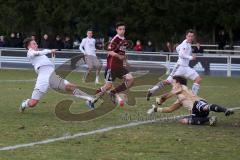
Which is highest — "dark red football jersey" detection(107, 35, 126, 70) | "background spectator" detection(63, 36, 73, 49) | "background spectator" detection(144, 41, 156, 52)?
"dark red football jersey" detection(107, 35, 126, 70)

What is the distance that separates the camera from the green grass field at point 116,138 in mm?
9398

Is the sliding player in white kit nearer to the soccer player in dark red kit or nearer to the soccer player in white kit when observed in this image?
the soccer player in dark red kit

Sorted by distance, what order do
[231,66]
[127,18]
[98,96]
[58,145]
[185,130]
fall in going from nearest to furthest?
[58,145], [185,130], [98,96], [231,66], [127,18]

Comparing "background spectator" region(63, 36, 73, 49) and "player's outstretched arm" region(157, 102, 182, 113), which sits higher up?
"background spectator" region(63, 36, 73, 49)

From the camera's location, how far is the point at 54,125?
12.6 meters

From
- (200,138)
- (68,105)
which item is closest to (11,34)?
(68,105)

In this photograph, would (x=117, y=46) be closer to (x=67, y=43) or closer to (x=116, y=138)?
(x=116, y=138)

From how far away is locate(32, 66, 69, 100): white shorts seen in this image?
576 inches

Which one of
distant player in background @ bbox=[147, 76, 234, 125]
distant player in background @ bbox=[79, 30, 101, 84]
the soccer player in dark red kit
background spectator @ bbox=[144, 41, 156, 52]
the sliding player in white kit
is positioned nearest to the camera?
distant player in background @ bbox=[147, 76, 234, 125]

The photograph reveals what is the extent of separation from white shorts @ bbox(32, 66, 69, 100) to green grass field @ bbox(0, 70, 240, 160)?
0.47 meters

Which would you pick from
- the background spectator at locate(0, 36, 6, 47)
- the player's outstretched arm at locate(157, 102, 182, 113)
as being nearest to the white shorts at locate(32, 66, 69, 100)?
the player's outstretched arm at locate(157, 102, 182, 113)

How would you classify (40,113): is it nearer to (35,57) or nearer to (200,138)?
(35,57)

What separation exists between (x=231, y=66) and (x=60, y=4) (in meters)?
13.2

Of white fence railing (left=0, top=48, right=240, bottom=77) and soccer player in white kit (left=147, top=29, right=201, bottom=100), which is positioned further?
white fence railing (left=0, top=48, right=240, bottom=77)
